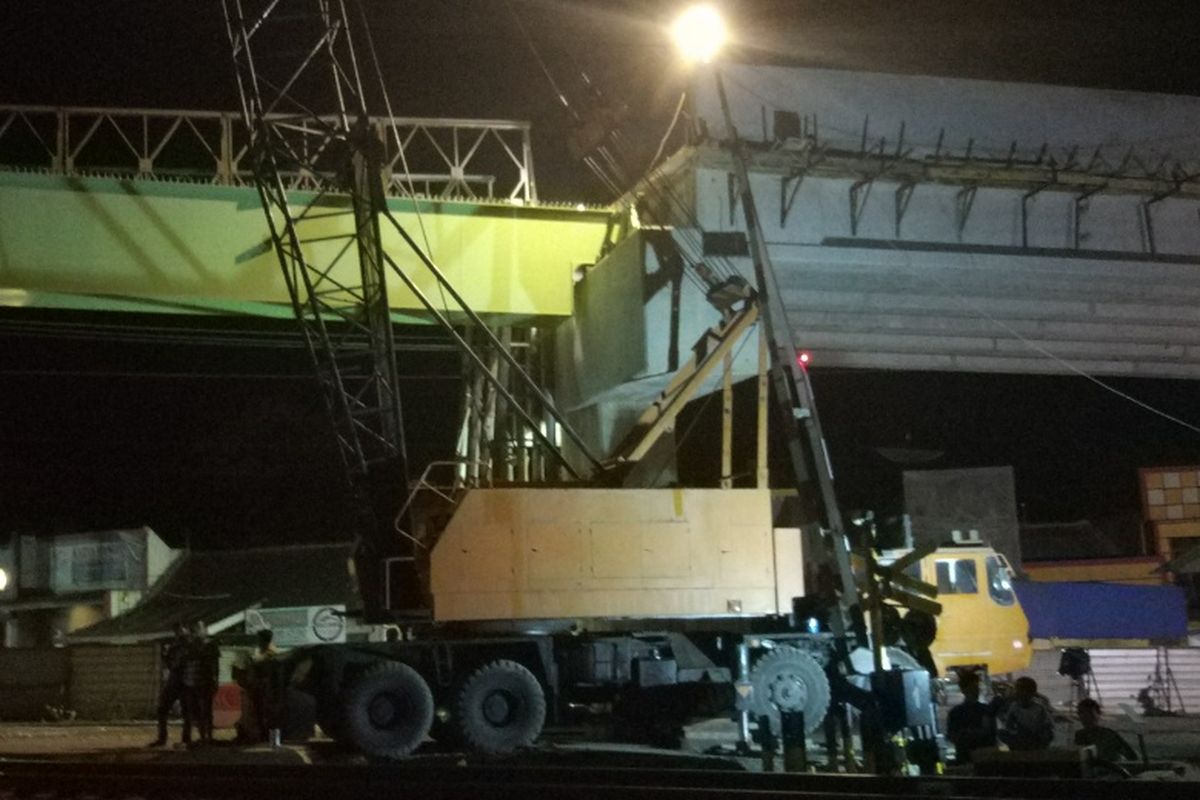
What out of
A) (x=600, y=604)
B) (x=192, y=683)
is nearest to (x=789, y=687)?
(x=600, y=604)

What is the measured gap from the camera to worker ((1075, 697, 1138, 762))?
35.4 feet

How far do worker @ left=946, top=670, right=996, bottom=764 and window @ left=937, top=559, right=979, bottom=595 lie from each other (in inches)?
343

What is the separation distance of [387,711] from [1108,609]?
48.3ft

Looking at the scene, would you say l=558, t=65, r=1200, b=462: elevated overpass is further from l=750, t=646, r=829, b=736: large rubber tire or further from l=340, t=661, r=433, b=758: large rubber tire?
l=340, t=661, r=433, b=758: large rubber tire

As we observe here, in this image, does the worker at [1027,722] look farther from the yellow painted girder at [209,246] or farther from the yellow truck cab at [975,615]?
the yellow painted girder at [209,246]

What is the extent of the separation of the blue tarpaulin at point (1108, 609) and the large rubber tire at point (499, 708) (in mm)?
11823

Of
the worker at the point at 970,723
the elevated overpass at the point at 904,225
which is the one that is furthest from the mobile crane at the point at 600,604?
the elevated overpass at the point at 904,225

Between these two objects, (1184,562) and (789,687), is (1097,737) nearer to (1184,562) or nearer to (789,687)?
(789,687)

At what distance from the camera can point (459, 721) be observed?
1445cm

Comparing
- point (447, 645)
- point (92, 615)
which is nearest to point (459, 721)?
point (447, 645)

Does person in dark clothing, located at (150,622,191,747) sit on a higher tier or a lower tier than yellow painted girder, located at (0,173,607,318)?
lower

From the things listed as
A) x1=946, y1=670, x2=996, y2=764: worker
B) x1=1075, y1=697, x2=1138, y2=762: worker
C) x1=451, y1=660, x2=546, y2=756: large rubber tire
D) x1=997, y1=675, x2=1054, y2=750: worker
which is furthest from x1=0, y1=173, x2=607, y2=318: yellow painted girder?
x1=1075, y1=697, x2=1138, y2=762: worker

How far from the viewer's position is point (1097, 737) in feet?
36.4

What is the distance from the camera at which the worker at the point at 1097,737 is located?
10.8 m
